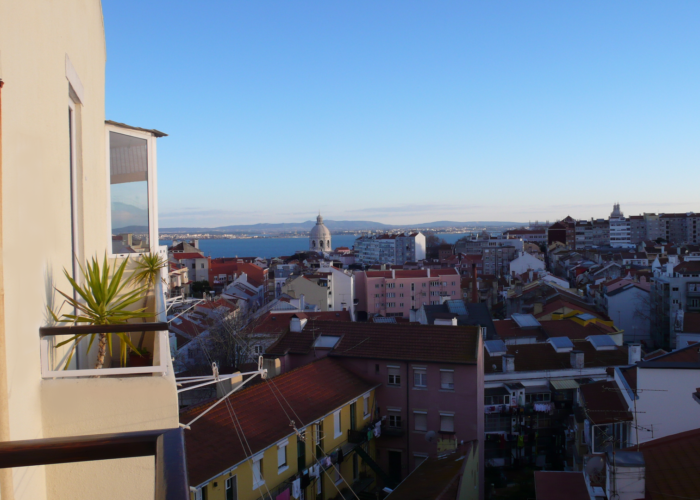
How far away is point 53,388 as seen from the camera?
2.43m

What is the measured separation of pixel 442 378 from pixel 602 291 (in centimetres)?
3233

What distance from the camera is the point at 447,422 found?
14203mm

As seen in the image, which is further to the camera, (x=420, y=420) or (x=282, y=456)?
(x=420, y=420)

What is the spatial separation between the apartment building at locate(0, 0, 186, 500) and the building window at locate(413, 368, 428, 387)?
11.5 meters

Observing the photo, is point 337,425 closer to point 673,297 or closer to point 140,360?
point 140,360

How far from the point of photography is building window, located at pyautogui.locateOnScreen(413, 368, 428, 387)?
14.4 metres

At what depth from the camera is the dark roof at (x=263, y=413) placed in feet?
29.2

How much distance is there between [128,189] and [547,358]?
17741 millimetres

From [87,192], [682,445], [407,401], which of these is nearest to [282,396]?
[407,401]

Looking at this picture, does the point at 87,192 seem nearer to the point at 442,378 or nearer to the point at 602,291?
the point at 442,378

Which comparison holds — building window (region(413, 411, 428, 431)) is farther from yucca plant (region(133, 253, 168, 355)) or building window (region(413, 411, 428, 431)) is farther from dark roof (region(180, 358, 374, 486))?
yucca plant (region(133, 253, 168, 355))

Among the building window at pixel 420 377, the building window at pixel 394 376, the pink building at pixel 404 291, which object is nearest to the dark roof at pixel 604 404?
the building window at pixel 420 377

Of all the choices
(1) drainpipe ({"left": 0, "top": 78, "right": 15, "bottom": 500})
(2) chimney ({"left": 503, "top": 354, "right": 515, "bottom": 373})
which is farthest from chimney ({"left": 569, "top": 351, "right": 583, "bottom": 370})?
(1) drainpipe ({"left": 0, "top": 78, "right": 15, "bottom": 500})

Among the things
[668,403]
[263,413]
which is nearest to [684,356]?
[668,403]
